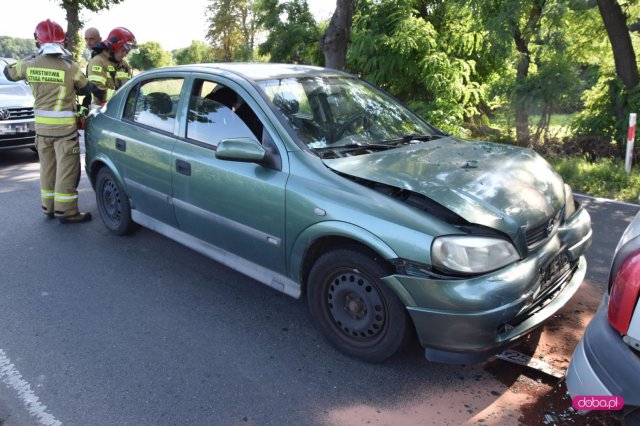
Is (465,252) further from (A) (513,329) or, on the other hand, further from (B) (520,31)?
(B) (520,31)

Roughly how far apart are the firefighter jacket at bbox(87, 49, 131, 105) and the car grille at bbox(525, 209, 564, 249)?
4.91 meters

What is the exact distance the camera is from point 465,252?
263 centimetres

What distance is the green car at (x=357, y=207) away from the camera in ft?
8.75

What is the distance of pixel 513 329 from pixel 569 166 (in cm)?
584

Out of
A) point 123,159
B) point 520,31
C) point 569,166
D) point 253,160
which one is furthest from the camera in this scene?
point 520,31

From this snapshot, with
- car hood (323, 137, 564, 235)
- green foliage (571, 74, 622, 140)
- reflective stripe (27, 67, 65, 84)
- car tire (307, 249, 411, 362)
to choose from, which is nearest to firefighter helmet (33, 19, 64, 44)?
reflective stripe (27, 67, 65, 84)

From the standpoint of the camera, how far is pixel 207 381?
118 inches

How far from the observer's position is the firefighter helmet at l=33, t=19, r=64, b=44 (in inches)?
208

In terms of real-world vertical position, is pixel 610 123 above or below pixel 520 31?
below

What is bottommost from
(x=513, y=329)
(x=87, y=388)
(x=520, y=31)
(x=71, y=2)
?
(x=87, y=388)

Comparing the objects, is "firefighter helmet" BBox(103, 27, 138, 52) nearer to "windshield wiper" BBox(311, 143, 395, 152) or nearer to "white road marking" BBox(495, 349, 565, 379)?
"windshield wiper" BBox(311, 143, 395, 152)

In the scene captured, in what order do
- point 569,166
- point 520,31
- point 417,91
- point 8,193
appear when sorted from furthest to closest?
point 417,91 < point 520,31 < point 569,166 < point 8,193

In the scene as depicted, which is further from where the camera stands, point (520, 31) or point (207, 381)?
point (520, 31)

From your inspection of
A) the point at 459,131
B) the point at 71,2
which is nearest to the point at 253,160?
the point at 459,131
